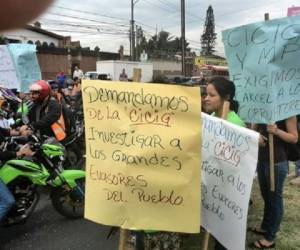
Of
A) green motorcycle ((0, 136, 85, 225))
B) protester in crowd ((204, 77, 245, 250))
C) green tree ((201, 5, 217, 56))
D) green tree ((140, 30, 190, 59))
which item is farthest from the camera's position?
green tree ((201, 5, 217, 56))

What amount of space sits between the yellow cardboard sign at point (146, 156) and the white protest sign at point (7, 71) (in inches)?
209

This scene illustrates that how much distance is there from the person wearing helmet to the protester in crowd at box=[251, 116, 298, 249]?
292 centimetres

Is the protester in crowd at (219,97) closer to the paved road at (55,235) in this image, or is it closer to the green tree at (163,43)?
the paved road at (55,235)

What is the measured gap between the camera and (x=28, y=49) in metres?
8.20

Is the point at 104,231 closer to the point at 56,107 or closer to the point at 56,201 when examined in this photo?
the point at 56,201

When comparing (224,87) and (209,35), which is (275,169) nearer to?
(224,87)

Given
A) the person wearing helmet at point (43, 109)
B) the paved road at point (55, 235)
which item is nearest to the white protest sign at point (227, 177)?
the paved road at point (55, 235)

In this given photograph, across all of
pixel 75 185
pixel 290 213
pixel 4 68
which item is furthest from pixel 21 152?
pixel 4 68

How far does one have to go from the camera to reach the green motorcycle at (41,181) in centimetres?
455

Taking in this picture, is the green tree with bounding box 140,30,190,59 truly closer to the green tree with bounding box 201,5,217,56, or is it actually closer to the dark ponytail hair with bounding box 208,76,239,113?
the green tree with bounding box 201,5,217,56

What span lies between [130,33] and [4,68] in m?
34.2

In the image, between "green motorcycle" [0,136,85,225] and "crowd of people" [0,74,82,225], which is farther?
"green motorcycle" [0,136,85,225]

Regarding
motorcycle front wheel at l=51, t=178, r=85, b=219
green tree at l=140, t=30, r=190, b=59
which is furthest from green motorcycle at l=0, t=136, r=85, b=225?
green tree at l=140, t=30, r=190, b=59

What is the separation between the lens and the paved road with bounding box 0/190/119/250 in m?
4.64
